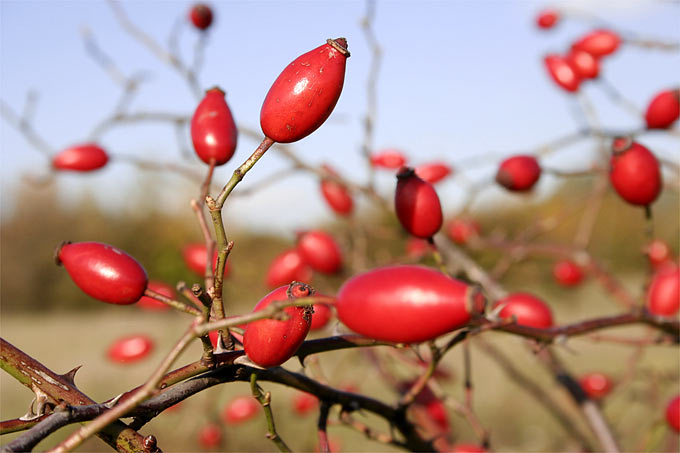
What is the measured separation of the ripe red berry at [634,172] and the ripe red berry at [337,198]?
75 cm

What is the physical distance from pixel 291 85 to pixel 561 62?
3.89 feet

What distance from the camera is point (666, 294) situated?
935 mm

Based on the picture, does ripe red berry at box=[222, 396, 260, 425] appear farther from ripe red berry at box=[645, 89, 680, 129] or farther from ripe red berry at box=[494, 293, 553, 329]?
ripe red berry at box=[645, 89, 680, 129]

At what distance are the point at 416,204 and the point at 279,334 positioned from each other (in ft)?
0.72

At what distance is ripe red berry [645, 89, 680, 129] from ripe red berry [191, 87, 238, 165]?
2.62 feet

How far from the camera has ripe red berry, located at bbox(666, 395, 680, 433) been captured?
95cm

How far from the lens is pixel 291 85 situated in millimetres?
444

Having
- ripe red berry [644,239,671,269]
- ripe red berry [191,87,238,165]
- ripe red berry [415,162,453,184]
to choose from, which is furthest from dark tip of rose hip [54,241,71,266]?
ripe red berry [644,239,671,269]

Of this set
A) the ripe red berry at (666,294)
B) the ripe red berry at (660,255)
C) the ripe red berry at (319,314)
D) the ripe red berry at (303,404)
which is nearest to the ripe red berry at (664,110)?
the ripe red berry at (666,294)

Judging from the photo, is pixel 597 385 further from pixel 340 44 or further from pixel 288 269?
pixel 340 44

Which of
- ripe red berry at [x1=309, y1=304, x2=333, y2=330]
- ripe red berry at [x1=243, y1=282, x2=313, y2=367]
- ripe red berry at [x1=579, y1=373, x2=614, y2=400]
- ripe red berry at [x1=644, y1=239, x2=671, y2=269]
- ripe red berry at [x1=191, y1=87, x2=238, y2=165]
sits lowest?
ripe red berry at [x1=579, y1=373, x2=614, y2=400]

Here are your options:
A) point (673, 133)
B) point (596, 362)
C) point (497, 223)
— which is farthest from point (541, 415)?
point (497, 223)

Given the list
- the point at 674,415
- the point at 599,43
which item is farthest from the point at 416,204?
the point at 599,43

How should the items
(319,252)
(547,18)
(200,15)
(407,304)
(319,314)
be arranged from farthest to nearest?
(547,18) → (200,15) → (319,252) → (319,314) → (407,304)
